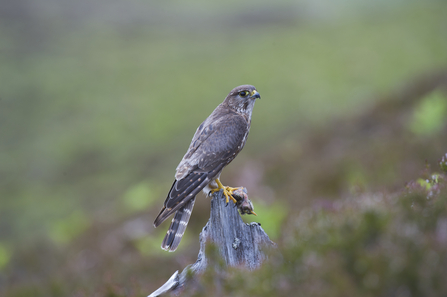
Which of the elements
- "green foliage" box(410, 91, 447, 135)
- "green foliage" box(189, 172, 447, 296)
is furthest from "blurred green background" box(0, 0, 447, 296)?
"green foliage" box(189, 172, 447, 296)

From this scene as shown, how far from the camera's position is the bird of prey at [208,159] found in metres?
4.62

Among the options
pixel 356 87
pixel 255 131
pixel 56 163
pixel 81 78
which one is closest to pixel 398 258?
pixel 255 131

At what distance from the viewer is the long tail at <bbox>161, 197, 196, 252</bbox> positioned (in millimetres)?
4480

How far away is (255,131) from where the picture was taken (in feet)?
79.8

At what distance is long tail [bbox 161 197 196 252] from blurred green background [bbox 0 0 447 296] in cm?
84

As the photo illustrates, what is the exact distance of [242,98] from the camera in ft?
19.9

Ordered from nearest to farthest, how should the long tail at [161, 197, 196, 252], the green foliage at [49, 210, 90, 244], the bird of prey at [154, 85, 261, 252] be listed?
the long tail at [161, 197, 196, 252] → the bird of prey at [154, 85, 261, 252] → the green foliage at [49, 210, 90, 244]

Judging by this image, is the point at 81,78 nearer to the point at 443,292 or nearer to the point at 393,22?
the point at 393,22

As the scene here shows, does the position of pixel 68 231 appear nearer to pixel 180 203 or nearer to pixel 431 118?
pixel 180 203

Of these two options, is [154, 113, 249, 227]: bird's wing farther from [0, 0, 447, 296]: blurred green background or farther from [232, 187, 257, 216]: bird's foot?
[0, 0, 447, 296]: blurred green background

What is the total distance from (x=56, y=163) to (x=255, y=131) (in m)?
14.3

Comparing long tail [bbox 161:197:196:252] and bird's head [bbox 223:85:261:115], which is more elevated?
bird's head [bbox 223:85:261:115]

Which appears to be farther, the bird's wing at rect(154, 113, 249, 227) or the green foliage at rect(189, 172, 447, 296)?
the bird's wing at rect(154, 113, 249, 227)

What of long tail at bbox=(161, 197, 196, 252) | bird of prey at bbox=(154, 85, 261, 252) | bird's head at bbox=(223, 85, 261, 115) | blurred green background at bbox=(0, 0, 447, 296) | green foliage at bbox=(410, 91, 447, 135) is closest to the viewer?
long tail at bbox=(161, 197, 196, 252)
